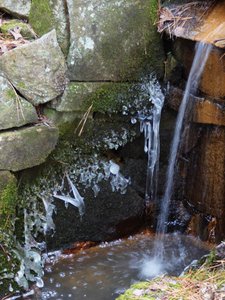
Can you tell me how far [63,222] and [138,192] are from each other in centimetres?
66

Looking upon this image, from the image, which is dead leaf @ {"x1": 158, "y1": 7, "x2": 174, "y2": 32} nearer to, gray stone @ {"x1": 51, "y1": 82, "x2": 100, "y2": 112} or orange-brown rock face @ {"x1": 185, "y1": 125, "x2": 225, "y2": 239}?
gray stone @ {"x1": 51, "y1": 82, "x2": 100, "y2": 112}

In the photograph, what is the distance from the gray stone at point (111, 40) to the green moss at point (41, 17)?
14 cm

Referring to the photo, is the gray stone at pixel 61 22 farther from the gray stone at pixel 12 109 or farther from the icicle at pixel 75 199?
the icicle at pixel 75 199

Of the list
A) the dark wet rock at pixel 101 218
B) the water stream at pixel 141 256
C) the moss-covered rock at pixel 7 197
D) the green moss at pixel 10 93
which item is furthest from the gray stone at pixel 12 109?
the water stream at pixel 141 256

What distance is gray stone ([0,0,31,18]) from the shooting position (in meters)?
3.55

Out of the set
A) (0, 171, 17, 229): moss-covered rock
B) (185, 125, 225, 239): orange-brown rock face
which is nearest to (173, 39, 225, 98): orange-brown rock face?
(185, 125, 225, 239): orange-brown rock face

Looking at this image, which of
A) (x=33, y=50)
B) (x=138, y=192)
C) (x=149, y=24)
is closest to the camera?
(x=33, y=50)

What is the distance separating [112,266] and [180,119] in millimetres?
1169

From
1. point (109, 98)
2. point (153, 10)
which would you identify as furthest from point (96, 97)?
point (153, 10)

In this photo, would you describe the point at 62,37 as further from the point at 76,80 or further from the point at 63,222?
the point at 63,222

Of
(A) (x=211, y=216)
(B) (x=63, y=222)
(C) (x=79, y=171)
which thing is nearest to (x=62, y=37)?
(C) (x=79, y=171)

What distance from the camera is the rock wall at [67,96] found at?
3309 millimetres

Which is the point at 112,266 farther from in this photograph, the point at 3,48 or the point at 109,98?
the point at 3,48

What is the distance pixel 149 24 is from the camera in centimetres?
369
